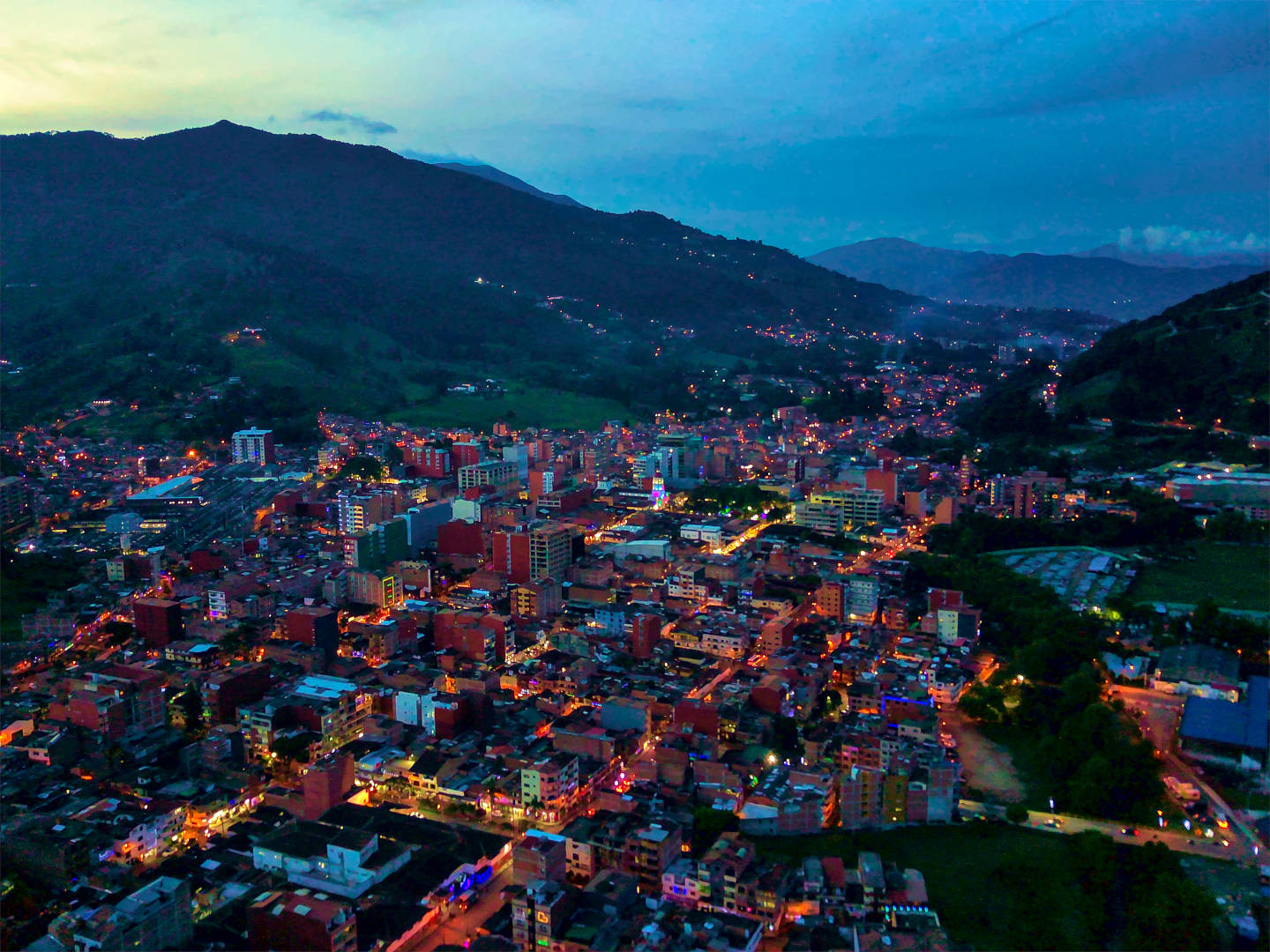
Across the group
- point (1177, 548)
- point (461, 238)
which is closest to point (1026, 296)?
point (461, 238)

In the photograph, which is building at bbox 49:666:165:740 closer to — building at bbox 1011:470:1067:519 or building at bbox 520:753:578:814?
building at bbox 520:753:578:814

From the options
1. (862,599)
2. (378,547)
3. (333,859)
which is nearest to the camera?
(333,859)

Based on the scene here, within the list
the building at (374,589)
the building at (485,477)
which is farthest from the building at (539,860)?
the building at (485,477)

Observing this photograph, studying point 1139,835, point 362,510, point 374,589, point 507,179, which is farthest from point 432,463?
point 507,179

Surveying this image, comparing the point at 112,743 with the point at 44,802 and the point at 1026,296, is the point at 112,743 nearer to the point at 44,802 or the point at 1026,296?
the point at 44,802

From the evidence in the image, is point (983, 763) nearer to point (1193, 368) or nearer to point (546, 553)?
point (546, 553)

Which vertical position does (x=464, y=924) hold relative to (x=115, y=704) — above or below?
below
